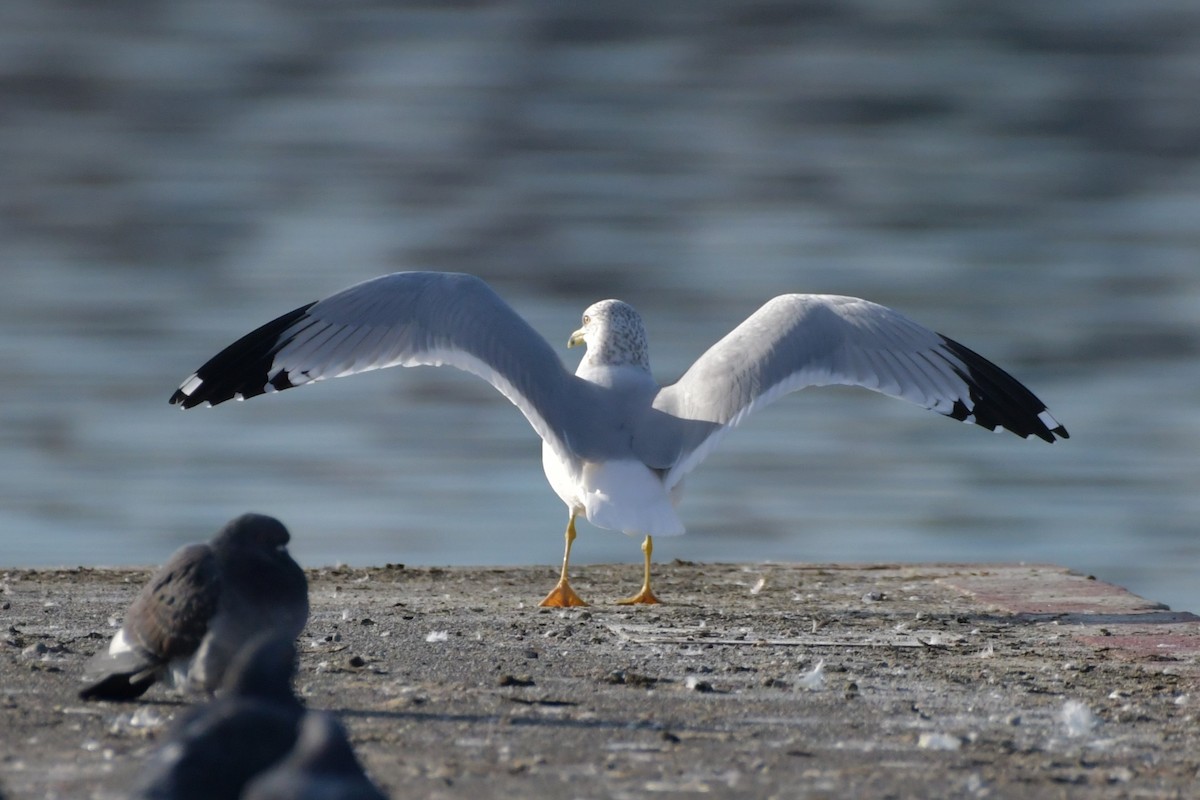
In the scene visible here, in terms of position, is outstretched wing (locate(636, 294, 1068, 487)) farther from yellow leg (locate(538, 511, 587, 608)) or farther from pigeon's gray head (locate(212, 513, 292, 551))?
pigeon's gray head (locate(212, 513, 292, 551))

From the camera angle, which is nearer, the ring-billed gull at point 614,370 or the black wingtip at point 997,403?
the ring-billed gull at point 614,370

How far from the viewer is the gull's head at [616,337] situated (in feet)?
15.6

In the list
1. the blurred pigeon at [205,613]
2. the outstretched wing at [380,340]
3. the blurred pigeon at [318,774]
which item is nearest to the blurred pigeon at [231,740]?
the blurred pigeon at [318,774]

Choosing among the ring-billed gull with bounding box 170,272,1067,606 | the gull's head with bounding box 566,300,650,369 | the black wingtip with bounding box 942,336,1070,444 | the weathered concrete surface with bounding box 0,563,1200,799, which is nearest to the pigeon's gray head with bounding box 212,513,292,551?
the weathered concrete surface with bounding box 0,563,1200,799

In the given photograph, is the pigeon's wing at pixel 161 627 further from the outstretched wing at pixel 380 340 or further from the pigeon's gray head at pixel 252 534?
the outstretched wing at pixel 380 340

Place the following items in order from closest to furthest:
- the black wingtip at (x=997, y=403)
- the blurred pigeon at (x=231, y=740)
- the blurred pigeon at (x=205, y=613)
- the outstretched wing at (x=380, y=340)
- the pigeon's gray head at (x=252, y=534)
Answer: the blurred pigeon at (x=231, y=740)
the blurred pigeon at (x=205, y=613)
the pigeon's gray head at (x=252, y=534)
the outstretched wing at (x=380, y=340)
the black wingtip at (x=997, y=403)

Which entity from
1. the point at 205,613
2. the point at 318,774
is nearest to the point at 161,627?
the point at 205,613

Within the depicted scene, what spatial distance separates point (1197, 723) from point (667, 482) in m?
1.63

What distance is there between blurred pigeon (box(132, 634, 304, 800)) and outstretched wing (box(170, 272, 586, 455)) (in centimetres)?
234

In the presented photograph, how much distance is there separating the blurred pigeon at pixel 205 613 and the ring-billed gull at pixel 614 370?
1391mm

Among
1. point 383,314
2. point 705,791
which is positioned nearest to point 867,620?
point 383,314

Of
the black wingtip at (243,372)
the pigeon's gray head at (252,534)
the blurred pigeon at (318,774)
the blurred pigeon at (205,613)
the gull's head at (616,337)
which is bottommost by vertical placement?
the blurred pigeon at (318,774)

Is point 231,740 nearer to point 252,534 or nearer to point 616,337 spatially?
point 252,534

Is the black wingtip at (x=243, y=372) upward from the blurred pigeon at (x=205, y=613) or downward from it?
upward
